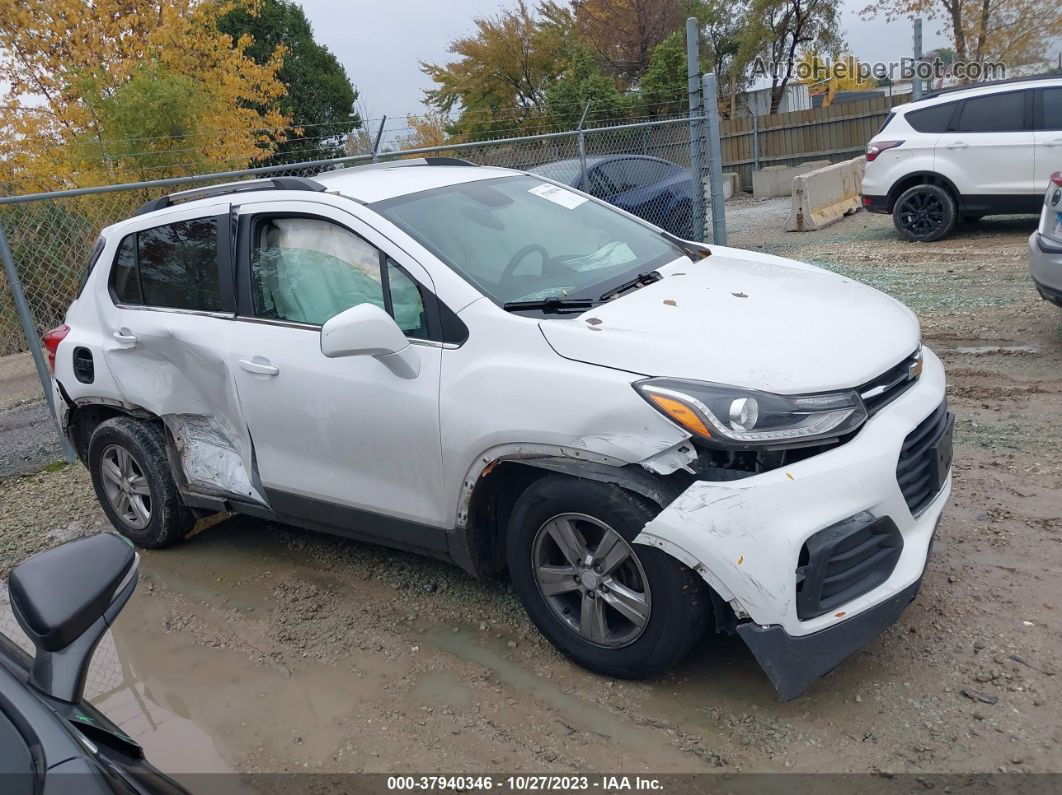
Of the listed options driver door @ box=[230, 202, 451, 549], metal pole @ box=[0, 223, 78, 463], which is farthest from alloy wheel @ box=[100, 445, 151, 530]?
metal pole @ box=[0, 223, 78, 463]

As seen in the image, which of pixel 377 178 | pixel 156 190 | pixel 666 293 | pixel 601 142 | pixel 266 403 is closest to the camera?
pixel 666 293

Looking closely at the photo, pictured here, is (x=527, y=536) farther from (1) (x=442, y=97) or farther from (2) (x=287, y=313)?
(1) (x=442, y=97)

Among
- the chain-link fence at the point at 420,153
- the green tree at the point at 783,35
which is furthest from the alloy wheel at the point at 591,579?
the green tree at the point at 783,35

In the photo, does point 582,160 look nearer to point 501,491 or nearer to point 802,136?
point 501,491

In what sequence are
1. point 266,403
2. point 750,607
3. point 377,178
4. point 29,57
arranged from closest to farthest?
point 750,607, point 266,403, point 377,178, point 29,57

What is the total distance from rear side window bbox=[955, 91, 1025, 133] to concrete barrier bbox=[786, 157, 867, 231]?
2.39 meters

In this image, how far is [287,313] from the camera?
3.98m

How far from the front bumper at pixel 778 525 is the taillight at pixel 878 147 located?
31.4 feet

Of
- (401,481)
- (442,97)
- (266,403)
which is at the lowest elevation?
(401,481)

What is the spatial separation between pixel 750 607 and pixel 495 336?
1298mm

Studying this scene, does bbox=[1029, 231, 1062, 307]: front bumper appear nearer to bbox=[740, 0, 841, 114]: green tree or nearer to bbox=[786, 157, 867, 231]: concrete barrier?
bbox=[786, 157, 867, 231]: concrete barrier

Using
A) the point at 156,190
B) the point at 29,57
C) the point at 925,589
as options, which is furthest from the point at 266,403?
the point at 29,57

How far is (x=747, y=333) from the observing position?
3158 mm

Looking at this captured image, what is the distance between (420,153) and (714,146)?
367 centimetres
